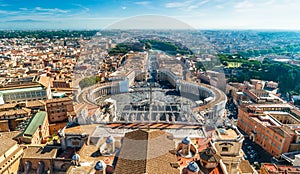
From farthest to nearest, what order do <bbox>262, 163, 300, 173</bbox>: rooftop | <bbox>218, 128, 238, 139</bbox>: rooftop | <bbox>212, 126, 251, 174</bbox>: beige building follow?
<bbox>262, 163, 300, 173</bbox>: rooftop, <bbox>218, 128, 238, 139</bbox>: rooftop, <bbox>212, 126, 251, 174</bbox>: beige building

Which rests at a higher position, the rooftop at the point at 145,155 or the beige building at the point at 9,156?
the rooftop at the point at 145,155

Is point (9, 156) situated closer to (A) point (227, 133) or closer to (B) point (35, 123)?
(B) point (35, 123)

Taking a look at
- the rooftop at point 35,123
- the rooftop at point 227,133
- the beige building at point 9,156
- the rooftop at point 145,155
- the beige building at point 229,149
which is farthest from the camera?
the rooftop at point 35,123

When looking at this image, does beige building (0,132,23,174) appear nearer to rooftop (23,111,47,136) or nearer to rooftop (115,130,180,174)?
rooftop (23,111,47,136)

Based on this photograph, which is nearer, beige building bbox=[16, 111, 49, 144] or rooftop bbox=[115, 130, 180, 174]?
rooftop bbox=[115, 130, 180, 174]

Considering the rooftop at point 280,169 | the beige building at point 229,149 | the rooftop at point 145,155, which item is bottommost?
the rooftop at point 280,169

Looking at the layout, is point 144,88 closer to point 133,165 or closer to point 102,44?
point 102,44

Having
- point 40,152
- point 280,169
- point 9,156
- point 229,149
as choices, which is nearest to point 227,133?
point 229,149

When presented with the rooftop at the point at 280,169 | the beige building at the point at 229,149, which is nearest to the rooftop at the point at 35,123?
the beige building at the point at 229,149

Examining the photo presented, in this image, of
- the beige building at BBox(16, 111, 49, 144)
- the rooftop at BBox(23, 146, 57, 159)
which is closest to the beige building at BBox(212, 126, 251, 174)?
the rooftop at BBox(23, 146, 57, 159)

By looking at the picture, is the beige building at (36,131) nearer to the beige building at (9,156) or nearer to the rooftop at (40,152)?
the beige building at (9,156)

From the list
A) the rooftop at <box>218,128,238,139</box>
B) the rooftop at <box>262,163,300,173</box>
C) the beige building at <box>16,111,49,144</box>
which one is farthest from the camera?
the beige building at <box>16,111,49,144</box>

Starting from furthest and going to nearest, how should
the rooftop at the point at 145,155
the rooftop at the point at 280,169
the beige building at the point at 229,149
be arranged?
the rooftop at the point at 280,169 < the beige building at the point at 229,149 < the rooftop at the point at 145,155
